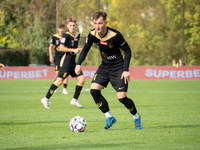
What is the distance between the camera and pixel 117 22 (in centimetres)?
3388

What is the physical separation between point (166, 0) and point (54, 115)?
1064 inches

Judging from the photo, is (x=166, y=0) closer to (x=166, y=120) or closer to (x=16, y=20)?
(x=16, y=20)

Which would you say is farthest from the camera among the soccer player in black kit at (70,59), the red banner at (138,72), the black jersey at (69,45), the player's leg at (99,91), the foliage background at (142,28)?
the foliage background at (142,28)

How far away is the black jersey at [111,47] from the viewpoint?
5.96 m

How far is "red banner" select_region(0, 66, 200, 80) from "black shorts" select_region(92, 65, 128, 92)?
61.2ft

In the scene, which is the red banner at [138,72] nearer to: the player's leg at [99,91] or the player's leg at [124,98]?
the player's leg at [99,91]

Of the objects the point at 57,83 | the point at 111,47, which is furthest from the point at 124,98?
the point at 57,83

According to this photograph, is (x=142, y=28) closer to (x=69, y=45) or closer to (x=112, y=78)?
(x=69, y=45)

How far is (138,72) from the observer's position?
25.1m

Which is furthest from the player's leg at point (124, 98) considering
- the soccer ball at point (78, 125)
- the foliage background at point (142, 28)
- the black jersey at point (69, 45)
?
the foliage background at point (142, 28)

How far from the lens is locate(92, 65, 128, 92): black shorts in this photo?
20.0ft

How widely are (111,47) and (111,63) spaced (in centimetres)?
36

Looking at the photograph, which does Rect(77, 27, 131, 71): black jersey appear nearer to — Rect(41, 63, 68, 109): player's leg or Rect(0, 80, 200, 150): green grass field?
Rect(0, 80, 200, 150): green grass field

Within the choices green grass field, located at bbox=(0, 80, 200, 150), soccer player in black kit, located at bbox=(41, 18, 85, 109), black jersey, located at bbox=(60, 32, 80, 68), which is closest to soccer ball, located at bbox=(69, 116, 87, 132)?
green grass field, located at bbox=(0, 80, 200, 150)
